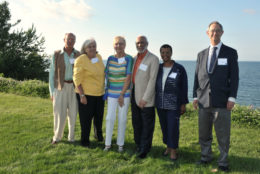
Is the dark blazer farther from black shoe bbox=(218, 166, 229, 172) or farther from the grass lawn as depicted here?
black shoe bbox=(218, 166, 229, 172)

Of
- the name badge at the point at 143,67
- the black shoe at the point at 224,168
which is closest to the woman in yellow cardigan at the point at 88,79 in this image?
the name badge at the point at 143,67

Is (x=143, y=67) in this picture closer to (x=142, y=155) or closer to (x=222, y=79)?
(x=222, y=79)

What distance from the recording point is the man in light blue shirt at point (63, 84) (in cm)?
451

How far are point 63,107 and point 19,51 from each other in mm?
23080

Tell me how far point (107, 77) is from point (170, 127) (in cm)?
150

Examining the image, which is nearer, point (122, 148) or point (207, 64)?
point (207, 64)

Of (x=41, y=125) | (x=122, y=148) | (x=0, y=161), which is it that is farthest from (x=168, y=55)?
(x=41, y=125)

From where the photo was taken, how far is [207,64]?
12.0 feet

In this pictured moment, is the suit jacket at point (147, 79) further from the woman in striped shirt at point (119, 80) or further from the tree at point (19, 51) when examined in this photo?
the tree at point (19, 51)

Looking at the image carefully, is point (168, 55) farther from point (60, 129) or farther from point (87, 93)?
point (60, 129)

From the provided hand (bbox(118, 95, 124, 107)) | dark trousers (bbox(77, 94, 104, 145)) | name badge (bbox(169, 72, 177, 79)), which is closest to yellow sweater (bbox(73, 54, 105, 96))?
dark trousers (bbox(77, 94, 104, 145))

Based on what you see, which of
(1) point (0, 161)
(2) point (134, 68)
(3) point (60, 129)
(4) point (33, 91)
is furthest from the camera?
(4) point (33, 91)

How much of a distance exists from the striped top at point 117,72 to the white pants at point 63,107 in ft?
3.10

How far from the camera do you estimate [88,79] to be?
4.32m
